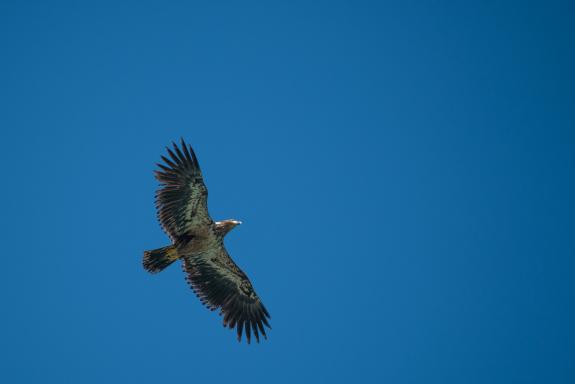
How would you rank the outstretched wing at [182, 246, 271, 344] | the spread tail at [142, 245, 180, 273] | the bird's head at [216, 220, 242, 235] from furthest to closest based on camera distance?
1. the outstretched wing at [182, 246, 271, 344]
2. the bird's head at [216, 220, 242, 235]
3. the spread tail at [142, 245, 180, 273]

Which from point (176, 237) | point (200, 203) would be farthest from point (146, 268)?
point (200, 203)

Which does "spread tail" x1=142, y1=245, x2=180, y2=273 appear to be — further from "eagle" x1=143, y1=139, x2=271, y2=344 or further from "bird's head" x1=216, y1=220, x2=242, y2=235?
"bird's head" x1=216, y1=220, x2=242, y2=235

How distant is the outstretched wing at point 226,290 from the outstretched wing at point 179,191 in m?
1.49

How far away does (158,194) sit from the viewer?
13.0m

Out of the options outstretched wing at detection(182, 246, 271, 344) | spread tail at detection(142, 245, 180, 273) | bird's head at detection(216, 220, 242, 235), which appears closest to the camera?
spread tail at detection(142, 245, 180, 273)

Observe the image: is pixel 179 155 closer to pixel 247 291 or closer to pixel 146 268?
pixel 146 268

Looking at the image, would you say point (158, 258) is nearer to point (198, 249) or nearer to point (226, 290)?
point (198, 249)

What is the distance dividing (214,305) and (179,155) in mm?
4083

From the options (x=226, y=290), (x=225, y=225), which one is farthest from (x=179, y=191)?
(x=226, y=290)

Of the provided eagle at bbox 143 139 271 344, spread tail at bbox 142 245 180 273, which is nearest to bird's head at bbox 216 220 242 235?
eagle at bbox 143 139 271 344

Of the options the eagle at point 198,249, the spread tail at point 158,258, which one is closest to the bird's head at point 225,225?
the eagle at point 198,249

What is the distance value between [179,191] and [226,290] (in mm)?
3234

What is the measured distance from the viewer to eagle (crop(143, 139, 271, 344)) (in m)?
13.1

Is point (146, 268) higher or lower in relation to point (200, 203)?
lower
